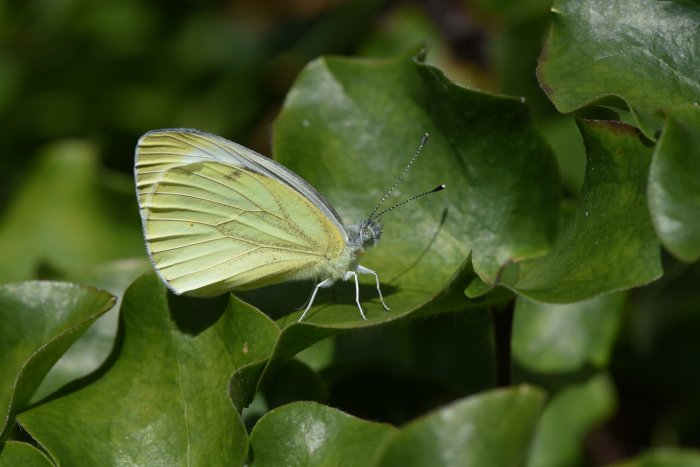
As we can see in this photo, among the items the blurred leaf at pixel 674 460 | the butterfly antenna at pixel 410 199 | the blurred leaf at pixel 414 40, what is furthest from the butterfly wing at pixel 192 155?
the blurred leaf at pixel 414 40

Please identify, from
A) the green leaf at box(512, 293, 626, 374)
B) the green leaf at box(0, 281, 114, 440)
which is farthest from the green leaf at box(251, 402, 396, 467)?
the green leaf at box(512, 293, 626, 374)

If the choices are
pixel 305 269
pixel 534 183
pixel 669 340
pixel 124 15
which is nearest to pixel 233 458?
pixel 305 269

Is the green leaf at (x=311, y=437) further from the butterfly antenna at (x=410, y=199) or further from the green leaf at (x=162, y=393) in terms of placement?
the butterfly antenna at (x=410, y=199)

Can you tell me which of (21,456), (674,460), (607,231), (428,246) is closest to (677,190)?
(607,231)

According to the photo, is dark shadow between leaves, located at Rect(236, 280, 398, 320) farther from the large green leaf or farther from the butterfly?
the large green leaf

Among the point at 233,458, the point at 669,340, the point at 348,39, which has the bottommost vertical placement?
the point at 669,340

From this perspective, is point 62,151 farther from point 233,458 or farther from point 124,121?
point 233,458
